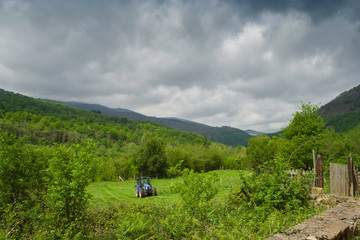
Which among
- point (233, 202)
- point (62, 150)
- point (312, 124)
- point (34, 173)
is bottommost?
point (233, 202)

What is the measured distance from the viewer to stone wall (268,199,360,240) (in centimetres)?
341

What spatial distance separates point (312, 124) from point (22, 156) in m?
23.6

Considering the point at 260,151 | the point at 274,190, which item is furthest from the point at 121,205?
the point at 260,151

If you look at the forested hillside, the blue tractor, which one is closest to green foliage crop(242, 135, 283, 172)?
the blue tractor

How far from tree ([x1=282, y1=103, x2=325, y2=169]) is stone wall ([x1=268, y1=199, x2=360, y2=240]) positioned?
15379 mm

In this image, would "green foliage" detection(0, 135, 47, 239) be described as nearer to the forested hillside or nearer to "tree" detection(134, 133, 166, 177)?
the forested hillside

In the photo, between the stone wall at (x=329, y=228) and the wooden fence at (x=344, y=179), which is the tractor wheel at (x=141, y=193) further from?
the stone wall at (x=329, y=228)

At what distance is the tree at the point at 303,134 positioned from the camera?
64.3 ft

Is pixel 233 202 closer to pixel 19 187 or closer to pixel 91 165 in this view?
pixel 91 165

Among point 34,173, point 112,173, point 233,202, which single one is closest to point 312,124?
point 233,202

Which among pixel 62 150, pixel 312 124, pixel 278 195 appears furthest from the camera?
pixel 312 124

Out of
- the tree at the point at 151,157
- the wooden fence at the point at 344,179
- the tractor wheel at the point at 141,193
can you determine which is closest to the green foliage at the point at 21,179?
the tractor wheel at the point at 141,193

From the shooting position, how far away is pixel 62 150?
750 centimetres

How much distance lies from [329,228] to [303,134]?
20145 mm
